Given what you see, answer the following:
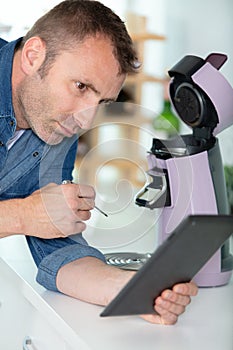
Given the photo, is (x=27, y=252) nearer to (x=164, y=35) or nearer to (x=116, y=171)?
(x=116, y=171)

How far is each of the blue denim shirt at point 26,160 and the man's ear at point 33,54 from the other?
0.06m

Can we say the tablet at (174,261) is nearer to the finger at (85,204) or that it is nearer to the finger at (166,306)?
the finger at (166,306)

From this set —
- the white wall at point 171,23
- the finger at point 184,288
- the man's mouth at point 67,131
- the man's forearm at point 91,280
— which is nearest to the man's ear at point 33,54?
the man's mouth at point 67,131

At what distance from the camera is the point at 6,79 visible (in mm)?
1262

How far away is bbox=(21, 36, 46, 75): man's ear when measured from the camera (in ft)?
3.85

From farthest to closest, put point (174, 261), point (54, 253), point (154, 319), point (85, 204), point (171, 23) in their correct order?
1. point (171, 23)
2. point (54, 253)
3. point (85, 204)
4. point (154, 319)
5. point (174, 261)

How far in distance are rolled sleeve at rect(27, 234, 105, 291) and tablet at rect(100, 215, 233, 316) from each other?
21 centimetres

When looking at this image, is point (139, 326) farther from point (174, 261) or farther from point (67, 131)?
point (67, 131)

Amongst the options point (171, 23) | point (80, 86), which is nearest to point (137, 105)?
point (80, 86)

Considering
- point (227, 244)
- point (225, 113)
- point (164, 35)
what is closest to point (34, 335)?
point (227, 244)

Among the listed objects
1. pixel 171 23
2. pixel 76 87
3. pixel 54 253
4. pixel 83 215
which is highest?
pixel 76 87

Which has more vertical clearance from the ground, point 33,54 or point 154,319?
point 33,54

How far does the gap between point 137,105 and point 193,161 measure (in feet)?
0.42

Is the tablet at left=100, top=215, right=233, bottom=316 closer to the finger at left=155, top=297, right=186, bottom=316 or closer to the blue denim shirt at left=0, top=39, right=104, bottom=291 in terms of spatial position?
the finger at left=155, top=297, right=186, bottom=316
